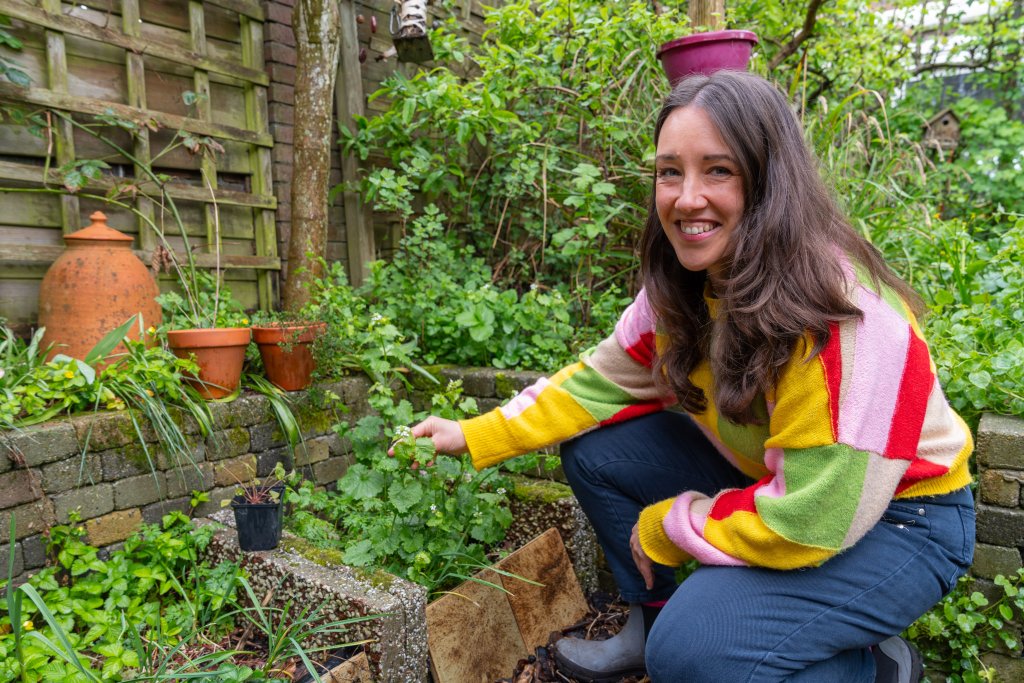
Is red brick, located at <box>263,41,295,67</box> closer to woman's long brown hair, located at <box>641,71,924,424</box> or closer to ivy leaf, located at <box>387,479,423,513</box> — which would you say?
ivy leaf, located at <box>387,479,423,513</box>

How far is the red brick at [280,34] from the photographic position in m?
3.22

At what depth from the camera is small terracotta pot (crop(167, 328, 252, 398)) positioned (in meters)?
2.34

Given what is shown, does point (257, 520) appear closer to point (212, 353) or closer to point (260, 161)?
point (212, 353)

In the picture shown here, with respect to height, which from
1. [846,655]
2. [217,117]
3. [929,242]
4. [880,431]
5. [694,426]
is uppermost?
[217,117]

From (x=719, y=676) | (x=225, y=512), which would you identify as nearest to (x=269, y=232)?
(x=225, y=512)

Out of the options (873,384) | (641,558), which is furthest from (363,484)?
(873,384)

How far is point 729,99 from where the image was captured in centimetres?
127

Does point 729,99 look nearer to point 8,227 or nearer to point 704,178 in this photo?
point 704,178

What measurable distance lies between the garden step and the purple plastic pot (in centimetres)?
165

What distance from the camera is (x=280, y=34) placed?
10.7ft

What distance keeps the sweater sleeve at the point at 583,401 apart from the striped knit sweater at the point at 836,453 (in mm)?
292

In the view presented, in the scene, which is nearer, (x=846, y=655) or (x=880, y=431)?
(x=880, y=431)

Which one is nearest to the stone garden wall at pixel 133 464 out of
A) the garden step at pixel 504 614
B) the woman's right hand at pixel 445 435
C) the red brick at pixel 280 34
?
the garden step at pixel 504 614

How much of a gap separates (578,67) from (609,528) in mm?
2509
